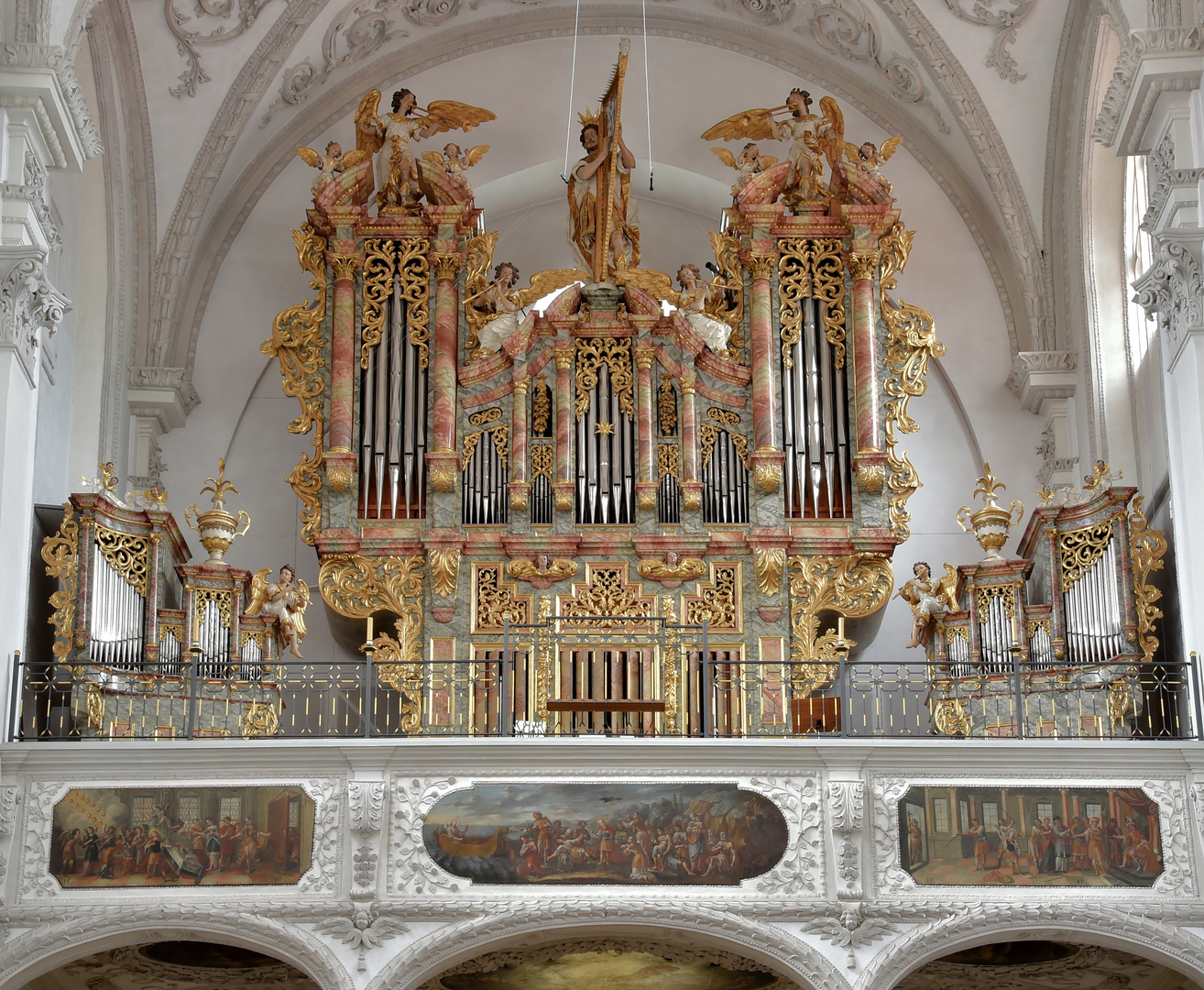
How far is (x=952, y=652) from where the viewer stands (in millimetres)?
19172

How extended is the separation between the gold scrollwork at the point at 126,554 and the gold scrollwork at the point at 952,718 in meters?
7.54

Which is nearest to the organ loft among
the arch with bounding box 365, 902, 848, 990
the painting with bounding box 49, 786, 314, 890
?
the painting with bounding box 49, 786, 314, 890

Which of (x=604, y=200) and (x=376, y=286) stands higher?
(x=604, y=200)

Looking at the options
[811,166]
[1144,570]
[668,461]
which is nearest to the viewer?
[1144,570]

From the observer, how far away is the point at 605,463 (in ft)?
64.9

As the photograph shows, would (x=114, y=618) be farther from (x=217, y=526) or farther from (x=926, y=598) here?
(x=926, y=598)

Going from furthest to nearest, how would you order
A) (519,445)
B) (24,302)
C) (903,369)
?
1. (903,369)
2. (519,445)
3. (24,302)

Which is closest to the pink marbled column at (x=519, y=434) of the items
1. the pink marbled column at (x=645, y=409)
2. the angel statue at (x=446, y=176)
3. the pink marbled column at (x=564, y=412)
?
the pink marbled column at (x=564, y=412)

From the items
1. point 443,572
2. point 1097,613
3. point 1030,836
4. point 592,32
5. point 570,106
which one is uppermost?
point 592,32

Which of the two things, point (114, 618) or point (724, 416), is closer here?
point (114, 618)

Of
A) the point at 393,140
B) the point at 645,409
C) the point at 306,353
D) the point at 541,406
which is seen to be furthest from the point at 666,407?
the point at 393,140

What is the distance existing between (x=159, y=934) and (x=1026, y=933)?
7039mm

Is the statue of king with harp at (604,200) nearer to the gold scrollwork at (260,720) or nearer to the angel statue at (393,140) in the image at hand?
the angel statue at (393,140)

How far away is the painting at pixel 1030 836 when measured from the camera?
16.1m
